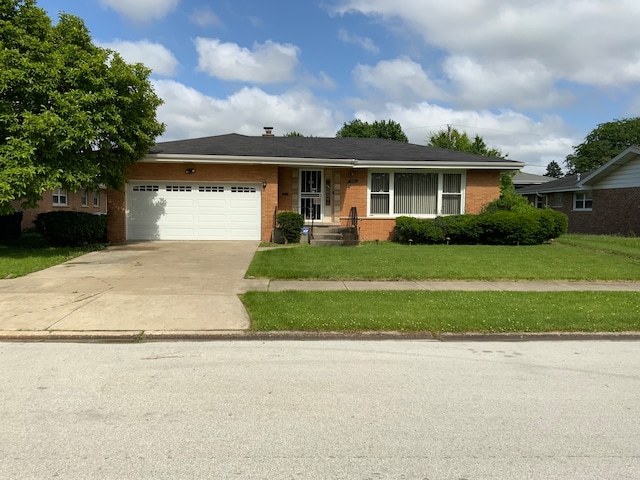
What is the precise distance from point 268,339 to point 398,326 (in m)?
1.86

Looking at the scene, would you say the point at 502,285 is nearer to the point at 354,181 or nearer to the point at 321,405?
the point at 321,405

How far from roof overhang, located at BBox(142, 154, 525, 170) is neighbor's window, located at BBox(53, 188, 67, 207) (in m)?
11.7

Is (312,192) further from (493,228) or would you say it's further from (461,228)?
(493,228)

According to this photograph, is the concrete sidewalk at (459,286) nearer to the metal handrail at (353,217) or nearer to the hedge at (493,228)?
the hedge at (493,228)

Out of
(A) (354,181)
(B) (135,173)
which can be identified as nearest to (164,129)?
(B) (135,173)

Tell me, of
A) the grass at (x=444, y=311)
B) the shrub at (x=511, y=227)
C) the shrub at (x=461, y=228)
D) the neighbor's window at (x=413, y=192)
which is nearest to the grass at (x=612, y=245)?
the shrub at (x=511, y=227)

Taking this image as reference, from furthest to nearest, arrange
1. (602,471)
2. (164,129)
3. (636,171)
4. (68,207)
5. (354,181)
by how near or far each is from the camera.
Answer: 1. (68,207)
2. (636,171)
3. (354,181)
4. (164,129)
5. (602,471)

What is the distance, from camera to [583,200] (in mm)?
28984

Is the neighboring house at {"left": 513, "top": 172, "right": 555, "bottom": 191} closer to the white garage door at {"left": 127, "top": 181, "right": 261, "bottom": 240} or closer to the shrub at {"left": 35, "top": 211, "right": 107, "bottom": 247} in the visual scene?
the white garage door at {"left": 127, "top": 181, "right": 261, "bottom": 240}

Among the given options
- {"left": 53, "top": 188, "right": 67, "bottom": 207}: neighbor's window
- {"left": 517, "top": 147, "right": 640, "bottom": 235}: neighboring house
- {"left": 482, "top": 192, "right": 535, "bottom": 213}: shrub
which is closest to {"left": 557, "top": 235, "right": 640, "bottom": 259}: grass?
{"left": 482, "top": 192, "right": 535, "bottom": 213}: shrub

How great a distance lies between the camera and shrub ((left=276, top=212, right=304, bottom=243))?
16391 millimetres

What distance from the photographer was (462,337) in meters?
6.53

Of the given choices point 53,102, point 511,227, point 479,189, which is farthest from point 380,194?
point 53,102

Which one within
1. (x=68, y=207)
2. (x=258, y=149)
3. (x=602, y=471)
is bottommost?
(x=602, y=471)
